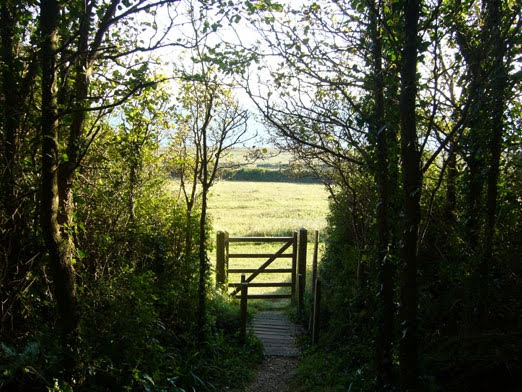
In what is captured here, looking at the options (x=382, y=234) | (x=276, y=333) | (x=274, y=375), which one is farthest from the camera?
(x=276, y=333)

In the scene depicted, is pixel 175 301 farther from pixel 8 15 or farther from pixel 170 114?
pixel 8 15

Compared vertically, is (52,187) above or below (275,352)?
above

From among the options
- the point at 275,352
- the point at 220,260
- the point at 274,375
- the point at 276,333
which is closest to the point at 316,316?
the point at 275,352

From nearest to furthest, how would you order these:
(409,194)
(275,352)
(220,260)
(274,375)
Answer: (409,194)
(274,375)
(275,352)
(220,260)

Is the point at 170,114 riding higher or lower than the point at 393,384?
higher

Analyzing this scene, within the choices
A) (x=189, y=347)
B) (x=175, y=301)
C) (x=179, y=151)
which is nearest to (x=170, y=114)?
(x=179, y=151)

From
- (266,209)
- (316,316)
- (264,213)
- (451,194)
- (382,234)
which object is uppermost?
(451,194)

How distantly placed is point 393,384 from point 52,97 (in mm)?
3989

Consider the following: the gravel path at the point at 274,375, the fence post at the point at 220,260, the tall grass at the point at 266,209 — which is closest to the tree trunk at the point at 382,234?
the gravel path at the point at 274,375

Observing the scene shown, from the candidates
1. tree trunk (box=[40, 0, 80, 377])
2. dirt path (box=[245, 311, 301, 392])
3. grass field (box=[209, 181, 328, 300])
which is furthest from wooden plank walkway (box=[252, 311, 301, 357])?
tree trunk (box=[40, 0, 80, 377])

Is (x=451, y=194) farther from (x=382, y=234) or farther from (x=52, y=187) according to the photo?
(x=52, y=187)

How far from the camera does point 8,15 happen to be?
3578 millimetres

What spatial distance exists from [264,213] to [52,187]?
23.7m

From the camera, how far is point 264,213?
87.6 ft
